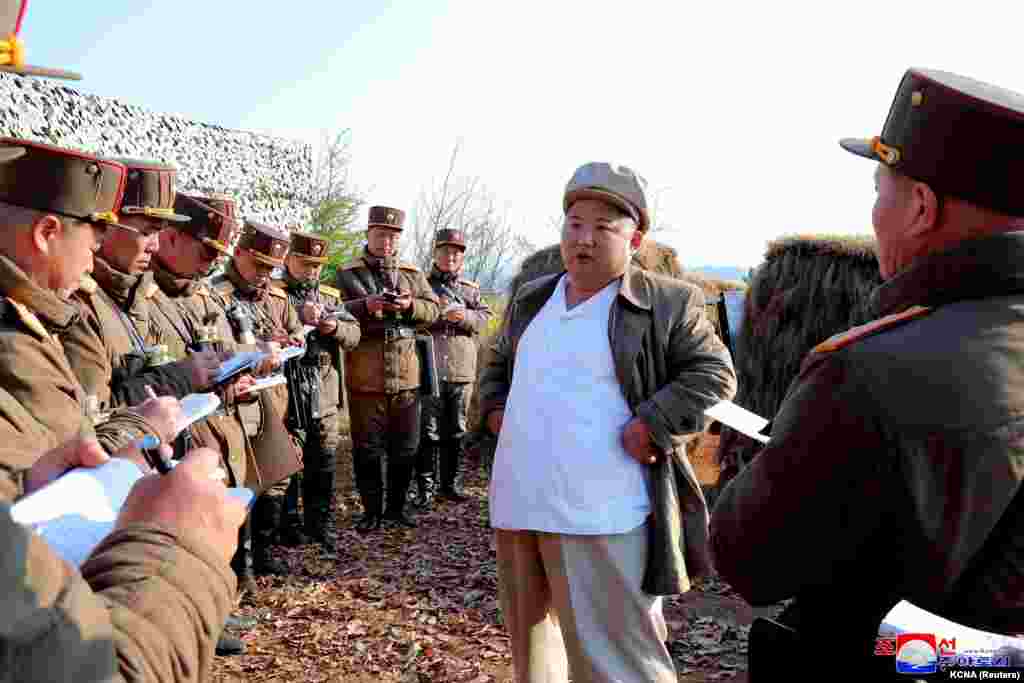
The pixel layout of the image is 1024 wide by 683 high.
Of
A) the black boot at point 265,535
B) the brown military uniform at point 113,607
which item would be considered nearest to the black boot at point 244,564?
the black boot at point 265,535

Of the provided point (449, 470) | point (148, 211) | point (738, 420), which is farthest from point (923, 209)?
point (449, 470)

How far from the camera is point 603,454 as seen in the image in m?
2.97

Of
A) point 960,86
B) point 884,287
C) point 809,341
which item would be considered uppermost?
point 960,86

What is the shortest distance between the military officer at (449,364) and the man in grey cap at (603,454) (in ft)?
15.4

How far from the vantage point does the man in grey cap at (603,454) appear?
2.90m

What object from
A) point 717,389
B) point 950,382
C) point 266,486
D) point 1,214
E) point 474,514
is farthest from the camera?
point 474,514

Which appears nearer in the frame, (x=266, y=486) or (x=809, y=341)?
(x=266, y=486)

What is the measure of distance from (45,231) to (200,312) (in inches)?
95.4

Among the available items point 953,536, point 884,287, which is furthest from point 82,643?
point 884,287

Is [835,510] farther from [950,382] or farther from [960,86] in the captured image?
[960,86]

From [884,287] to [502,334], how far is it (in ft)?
6.94

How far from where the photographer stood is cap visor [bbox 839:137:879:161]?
1.82 m

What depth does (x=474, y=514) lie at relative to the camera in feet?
25.6

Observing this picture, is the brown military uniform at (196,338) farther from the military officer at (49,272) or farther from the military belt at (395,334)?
the military belt at (395,334)
